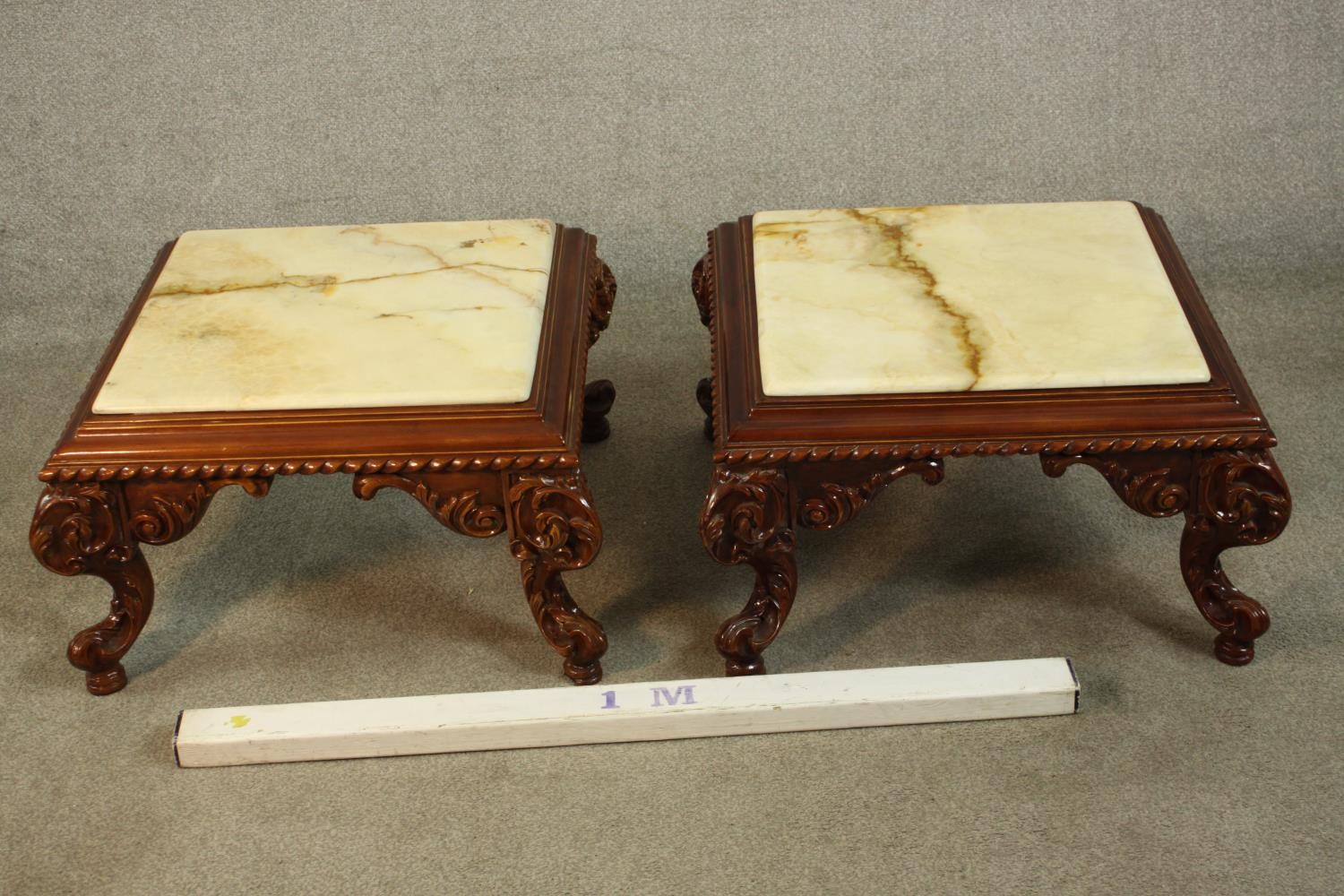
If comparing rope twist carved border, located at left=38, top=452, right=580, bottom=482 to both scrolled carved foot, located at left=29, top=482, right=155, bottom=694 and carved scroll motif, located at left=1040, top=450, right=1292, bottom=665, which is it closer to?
scrolled carved foot, located at left=29, top=482, right=155, bottom=694

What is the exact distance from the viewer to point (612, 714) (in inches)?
64.2

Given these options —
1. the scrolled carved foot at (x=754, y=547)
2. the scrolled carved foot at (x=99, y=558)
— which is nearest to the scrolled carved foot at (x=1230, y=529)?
the scrolled carved foot at (x=754, y=547)


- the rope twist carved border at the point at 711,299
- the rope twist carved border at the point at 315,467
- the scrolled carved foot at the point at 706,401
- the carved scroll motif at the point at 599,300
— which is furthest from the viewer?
the scrolled carved foot at the point at 706,401

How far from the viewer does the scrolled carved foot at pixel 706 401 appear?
81.5 inches

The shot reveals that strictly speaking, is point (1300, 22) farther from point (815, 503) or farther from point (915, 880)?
point (915, 880)

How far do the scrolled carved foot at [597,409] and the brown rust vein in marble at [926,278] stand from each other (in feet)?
1.49

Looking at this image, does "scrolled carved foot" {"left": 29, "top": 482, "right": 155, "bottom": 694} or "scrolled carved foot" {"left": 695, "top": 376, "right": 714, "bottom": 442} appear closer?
"scrolled carved foot" {"left": 29, "top": 482, "right": 155, "bottom": 694}

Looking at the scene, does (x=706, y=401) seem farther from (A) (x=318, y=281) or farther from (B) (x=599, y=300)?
(A) (x=318, y=281)

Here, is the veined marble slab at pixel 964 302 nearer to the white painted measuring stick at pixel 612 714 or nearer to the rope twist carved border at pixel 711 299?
the rope twist carved border at pixel 711 299

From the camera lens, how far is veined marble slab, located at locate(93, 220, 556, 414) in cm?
156

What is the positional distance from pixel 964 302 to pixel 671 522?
1.74 feet

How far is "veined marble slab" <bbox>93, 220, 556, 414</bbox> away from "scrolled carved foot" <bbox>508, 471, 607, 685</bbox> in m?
0.10

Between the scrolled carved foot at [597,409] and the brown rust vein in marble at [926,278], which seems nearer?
the brown rust vein in marble at [926,278]

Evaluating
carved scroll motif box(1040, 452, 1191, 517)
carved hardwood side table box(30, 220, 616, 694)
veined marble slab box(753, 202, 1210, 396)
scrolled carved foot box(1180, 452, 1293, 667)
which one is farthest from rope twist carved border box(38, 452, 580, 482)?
scrolled carved foot box(1180, 452, 1293, 667)
